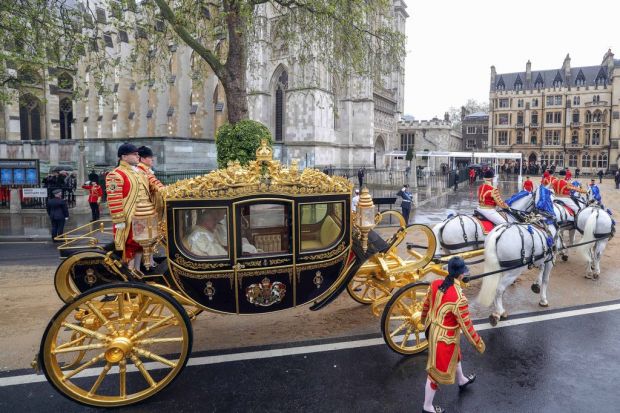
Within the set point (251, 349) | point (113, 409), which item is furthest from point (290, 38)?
point (113, 409)

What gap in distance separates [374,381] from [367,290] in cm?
246

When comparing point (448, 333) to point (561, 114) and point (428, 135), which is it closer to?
point (428, 135)

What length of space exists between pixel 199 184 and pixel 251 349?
2430 millimetres

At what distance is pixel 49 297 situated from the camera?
25.8ft

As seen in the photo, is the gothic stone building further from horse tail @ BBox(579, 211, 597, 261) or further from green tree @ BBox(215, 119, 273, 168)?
green tree @ BBox(215, 119, 273, 168)

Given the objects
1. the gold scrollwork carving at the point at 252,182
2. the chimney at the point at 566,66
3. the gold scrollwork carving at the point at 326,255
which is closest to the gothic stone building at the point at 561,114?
the chimney at the point at 566,66

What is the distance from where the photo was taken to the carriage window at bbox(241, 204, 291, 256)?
5.33 meters

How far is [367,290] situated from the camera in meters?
7.35

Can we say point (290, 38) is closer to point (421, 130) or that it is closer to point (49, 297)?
point (49, 297)

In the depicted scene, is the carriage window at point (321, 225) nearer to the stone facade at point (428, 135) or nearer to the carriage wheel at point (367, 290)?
the carriage wheel at point (367, 290)

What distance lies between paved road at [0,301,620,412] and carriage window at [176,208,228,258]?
150 cm

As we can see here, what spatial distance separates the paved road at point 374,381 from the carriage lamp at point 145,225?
5.56ft

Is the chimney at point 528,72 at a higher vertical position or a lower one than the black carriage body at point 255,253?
higher

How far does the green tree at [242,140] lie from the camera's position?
1312 centimetres
